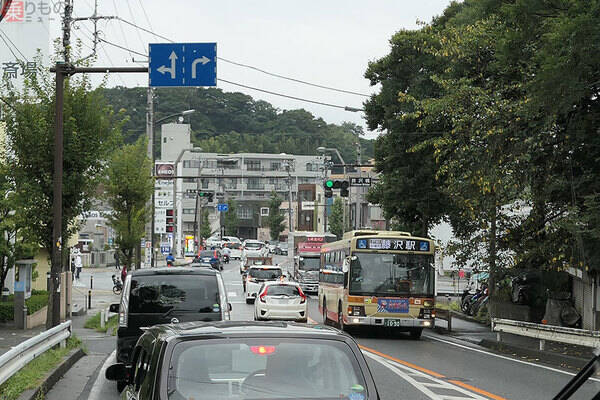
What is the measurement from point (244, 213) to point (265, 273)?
108 meters

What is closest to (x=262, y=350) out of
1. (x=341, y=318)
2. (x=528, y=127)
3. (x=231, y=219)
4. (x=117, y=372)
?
(x=117, y=372)

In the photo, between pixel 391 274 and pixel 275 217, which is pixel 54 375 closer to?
pixel 391 274

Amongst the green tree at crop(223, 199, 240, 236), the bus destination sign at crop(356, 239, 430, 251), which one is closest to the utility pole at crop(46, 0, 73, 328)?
the bus destination sign at crop(356, 239, 430, 251)

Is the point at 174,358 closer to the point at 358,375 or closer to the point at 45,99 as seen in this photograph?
the point at 358,375

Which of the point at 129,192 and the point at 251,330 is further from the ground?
the point at 129,192

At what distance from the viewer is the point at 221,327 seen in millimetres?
5898

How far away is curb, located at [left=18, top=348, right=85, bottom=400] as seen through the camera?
1162 cm

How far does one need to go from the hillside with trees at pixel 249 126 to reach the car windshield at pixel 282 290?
4151 inches

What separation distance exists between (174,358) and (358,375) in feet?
4.00

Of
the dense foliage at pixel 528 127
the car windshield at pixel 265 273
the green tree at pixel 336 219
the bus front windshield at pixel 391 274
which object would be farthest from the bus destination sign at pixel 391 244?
the green tree at pixel 336 219

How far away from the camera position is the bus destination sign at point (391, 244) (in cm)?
2555

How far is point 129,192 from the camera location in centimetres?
4044

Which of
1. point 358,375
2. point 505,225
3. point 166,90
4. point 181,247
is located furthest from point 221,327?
point 166,90

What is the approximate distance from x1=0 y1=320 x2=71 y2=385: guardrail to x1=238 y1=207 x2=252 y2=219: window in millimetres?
132906
